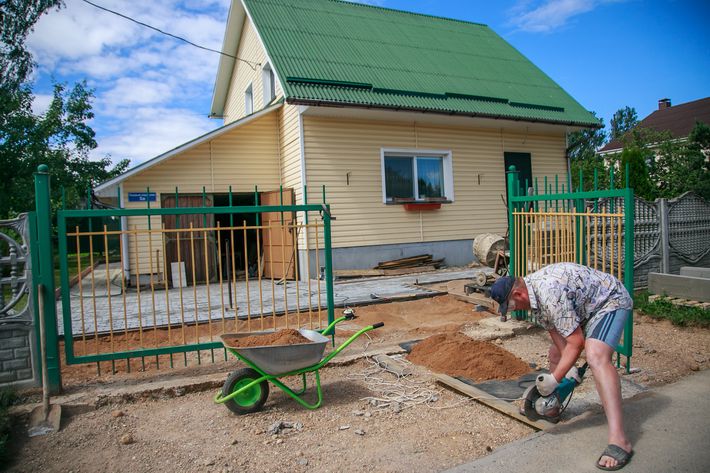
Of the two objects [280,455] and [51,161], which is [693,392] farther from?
[51,161]

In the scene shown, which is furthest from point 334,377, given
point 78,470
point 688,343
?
point 688,343

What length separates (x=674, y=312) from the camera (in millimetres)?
6730

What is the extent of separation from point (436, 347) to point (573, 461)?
233 cm

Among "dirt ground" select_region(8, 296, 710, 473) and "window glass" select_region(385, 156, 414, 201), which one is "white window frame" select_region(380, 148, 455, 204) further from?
"dirt ground" select_region(8, 296, 710, 473)

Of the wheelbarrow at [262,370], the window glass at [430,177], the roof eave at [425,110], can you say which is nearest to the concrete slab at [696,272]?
the roof eave at [425,110]

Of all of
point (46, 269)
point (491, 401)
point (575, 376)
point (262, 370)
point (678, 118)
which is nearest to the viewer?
point (575, 376)

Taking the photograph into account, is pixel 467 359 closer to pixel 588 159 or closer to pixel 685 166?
pixel 685 166

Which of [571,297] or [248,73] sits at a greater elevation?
[248,73]

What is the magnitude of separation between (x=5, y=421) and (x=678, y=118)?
120 feet

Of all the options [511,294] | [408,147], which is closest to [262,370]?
[511,294]

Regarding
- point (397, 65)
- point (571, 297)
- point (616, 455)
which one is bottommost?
point (616, 455)

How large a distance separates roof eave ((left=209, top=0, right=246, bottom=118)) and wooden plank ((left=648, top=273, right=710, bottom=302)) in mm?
12986

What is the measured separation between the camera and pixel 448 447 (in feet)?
11.0

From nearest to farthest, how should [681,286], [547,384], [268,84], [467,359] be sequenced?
[547,384] → [467,359] → [681,286] → [268,84]
